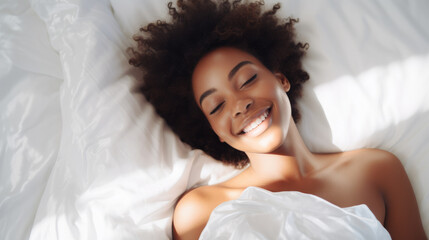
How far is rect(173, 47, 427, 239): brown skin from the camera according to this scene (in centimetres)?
108

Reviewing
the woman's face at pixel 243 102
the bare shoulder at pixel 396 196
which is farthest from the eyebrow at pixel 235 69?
the bare shoulder at pixel 396 196

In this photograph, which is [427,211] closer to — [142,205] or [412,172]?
[412,172]

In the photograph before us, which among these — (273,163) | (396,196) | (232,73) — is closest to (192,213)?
(273,163)

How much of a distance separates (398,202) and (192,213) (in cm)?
70

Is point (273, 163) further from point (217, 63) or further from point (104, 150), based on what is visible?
point (104, 150)

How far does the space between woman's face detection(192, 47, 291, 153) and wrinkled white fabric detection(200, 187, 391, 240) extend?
19cm

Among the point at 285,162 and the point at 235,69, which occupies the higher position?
the point at 235,69

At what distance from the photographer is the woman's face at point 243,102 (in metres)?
1.07

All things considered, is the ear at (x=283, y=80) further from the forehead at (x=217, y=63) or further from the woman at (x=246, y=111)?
the forehead at (x=217, y=63)

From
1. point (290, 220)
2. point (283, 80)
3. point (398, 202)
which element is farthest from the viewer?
point (283, 80)

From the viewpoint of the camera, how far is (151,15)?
4.40 feet

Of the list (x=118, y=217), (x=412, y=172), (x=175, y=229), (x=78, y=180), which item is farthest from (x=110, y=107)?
(x=412, y=172)

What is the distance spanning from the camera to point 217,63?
1.15 metres

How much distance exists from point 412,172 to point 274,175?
0.49m
